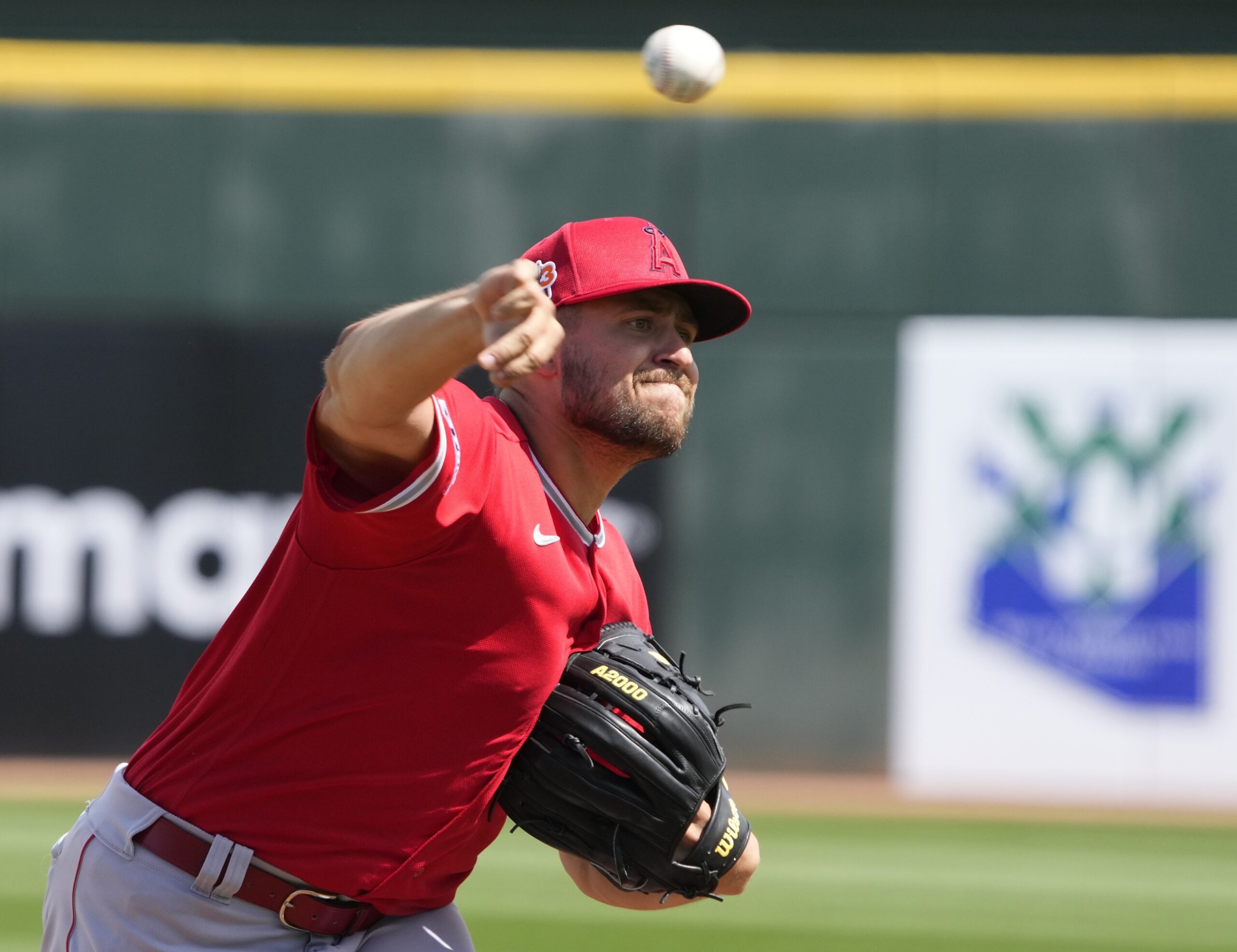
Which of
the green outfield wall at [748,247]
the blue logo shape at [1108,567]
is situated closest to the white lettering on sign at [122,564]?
the green outfield wall at [748,247]

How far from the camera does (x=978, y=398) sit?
8.92 metres

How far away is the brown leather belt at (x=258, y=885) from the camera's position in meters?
2.37

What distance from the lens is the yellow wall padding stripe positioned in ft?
30.7

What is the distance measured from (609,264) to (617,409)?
27cm

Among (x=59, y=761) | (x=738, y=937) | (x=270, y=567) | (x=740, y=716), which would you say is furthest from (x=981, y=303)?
(x=270, y=567)

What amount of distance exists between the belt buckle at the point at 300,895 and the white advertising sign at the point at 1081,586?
682 centimetres

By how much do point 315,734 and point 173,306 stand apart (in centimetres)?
778

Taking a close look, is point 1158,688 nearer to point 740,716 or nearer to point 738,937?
point 740,716

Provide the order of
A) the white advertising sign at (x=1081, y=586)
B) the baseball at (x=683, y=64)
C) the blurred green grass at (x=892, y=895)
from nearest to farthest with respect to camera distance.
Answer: the baseball at (x=683, y=64)
the blurred green grass at (x=892, y=895)
the white advertising sign at (x=1081, y=586)

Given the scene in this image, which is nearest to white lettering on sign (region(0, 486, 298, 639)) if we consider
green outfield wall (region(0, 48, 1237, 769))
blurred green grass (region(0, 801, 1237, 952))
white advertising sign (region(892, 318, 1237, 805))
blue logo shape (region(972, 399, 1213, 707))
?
green outfield wall (region(0, 48, 1237, 769))

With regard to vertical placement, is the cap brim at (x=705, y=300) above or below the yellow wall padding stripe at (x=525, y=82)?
below

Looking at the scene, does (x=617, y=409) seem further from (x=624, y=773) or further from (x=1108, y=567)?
(x=1108, y=567)

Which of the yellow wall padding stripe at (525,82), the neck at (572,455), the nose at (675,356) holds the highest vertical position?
the yellow wall padding stripe at (525,82)

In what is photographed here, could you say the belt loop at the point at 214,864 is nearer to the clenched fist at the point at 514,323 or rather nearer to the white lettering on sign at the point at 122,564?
the clenched fist at the point at 514,323
